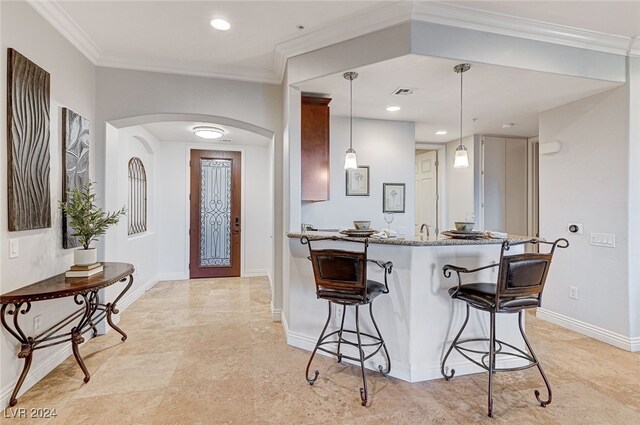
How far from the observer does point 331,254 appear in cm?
221

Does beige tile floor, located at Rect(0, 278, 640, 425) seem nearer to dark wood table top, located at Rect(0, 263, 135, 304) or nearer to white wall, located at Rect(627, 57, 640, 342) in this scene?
white wall, located at Rect(627, 57, 640, 342)

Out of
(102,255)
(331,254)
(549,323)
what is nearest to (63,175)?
(102,255)

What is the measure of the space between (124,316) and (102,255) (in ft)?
3.27

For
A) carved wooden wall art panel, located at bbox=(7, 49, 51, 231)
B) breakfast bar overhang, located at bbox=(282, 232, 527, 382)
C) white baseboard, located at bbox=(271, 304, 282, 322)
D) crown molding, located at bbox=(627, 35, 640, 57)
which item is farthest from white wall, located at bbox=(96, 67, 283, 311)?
crown molding, located at bbox=(627, 35, 640, 57)

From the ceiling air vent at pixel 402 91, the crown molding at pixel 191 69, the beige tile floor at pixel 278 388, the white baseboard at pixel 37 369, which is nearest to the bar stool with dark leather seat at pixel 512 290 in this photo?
the beige tile floor at pixel 278 388

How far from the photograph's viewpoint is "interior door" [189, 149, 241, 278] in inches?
229

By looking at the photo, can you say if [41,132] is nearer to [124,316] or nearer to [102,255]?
[102,255]

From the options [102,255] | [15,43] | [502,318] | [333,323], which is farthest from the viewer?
[102,255]

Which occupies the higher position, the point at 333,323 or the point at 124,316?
the point at 333,323

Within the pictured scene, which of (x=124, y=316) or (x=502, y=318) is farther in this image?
(x=124, y=316)

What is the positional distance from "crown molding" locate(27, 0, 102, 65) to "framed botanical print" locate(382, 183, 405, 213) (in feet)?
11.8

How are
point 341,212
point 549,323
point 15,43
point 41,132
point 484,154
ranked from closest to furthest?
point 15,43 < point 41,132 < point 549,323 < point 341,212 < point 484,154

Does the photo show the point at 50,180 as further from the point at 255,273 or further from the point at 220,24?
the point at 255,273

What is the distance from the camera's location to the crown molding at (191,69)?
10.7ft
